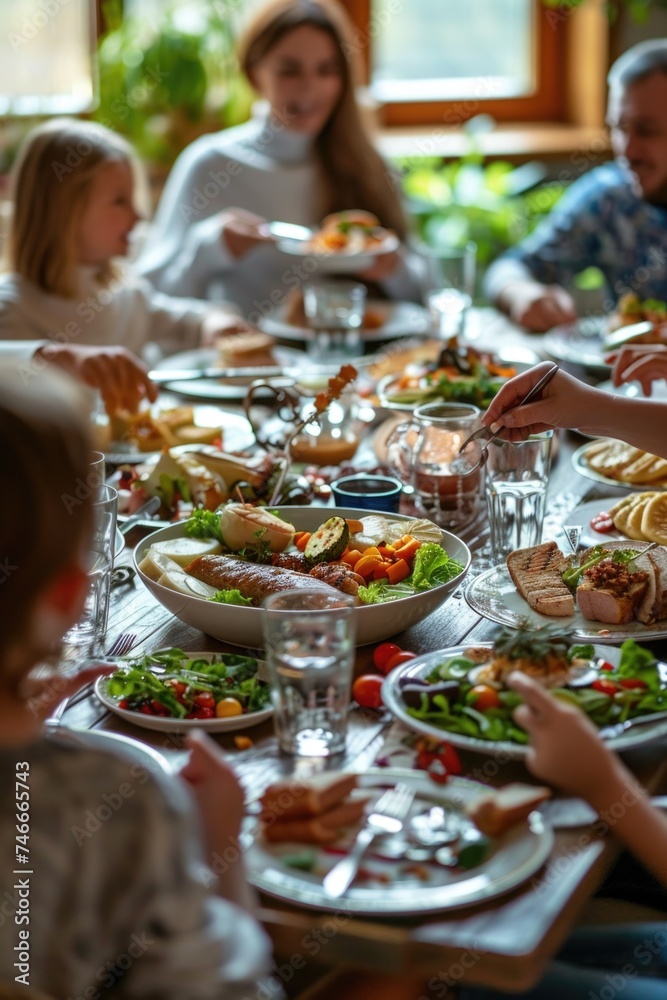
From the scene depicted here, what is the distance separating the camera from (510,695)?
46.2 inches

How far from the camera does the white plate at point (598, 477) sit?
194 centimetres

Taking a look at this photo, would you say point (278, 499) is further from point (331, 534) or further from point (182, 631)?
point (182, 631)

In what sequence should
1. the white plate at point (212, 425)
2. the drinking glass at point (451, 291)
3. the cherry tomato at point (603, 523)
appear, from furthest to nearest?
the drinking glass at point (451, 291) < the white plate at point (212, 425) < the cherry tomato at point (603, 523)

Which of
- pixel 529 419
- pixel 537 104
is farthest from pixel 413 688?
pixel 537 104

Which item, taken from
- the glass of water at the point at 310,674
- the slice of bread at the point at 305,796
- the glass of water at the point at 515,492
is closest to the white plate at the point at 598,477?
the glass of water at the point at 515,492

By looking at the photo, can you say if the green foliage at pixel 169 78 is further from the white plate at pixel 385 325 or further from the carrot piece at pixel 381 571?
the carrot piece at pixel 381 571

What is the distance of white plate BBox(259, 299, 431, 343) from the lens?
2930 mm

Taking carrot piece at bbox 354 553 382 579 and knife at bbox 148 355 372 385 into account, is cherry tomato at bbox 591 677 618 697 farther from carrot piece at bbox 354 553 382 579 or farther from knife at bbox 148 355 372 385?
knife at bbox 148 355 372 385

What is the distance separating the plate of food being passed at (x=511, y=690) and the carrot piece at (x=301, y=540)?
364 mm

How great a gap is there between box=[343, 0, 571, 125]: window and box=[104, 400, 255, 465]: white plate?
3086 millimetres

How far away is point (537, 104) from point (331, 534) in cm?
430

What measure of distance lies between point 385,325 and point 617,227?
0.78 meters

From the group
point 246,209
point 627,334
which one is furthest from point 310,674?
point 246,209

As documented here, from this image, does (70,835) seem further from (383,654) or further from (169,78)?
(169,78)
